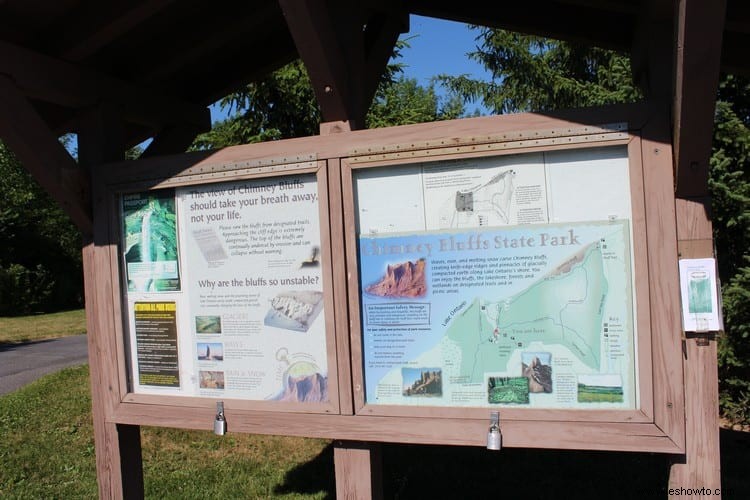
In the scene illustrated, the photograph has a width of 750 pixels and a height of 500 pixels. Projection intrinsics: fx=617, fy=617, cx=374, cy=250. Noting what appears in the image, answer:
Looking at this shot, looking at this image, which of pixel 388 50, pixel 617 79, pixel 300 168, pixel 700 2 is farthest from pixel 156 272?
pixel 617 79

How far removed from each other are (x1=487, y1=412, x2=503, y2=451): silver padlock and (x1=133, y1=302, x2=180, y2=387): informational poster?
5.17 ft

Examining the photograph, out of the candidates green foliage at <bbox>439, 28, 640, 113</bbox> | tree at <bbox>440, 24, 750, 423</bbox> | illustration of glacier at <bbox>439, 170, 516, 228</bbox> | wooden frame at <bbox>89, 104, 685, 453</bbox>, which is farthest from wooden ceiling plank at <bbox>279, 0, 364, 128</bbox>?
green foliage at <bbox>439, 28, 640, 113</bbox>

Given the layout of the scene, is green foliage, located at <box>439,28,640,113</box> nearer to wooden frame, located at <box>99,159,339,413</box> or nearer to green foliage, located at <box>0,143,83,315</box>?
wooden frame, located at <box>99,159,339,413</box>

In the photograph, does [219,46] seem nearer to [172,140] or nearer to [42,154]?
[172,140]

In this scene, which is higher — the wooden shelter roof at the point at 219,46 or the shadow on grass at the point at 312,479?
the wooden shelter roof at the point at 219,46

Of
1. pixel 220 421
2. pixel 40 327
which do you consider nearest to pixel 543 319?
pixel 220 421

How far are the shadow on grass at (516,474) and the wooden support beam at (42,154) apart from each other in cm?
249

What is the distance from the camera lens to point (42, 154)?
9.93 feet

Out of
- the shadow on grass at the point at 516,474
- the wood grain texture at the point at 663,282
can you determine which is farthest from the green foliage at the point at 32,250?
the wood grain texture at the point at 663,282

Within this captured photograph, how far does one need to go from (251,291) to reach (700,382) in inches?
76.8

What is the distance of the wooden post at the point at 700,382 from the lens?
2369 mm

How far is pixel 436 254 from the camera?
8.64 feet

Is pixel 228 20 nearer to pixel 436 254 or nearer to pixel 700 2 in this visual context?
pixel 436 254

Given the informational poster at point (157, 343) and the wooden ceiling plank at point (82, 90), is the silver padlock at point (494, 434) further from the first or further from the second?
the wooden ceiling plank at point (82, 90)
